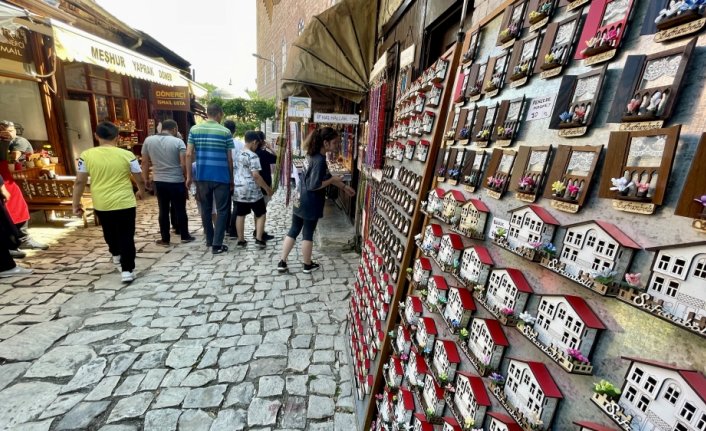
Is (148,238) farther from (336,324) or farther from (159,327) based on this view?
(336,324)

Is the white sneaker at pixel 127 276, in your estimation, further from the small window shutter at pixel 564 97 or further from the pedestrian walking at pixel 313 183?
the small window shutter at pixel 564 97

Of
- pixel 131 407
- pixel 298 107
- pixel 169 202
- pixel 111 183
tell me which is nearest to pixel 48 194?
pixel 169 202

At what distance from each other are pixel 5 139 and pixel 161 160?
2.73m

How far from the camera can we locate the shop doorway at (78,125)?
24.0ft

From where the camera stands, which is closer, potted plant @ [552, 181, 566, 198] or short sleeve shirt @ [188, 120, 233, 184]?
potted plant @ [552, 181, 566, 198]

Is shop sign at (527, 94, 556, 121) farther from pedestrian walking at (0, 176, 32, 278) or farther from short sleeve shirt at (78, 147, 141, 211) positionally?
pedestrian walking at (0, 176, 32, 278)

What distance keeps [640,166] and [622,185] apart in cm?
5

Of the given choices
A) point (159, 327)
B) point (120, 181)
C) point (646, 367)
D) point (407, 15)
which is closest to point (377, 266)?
point (646, 367)

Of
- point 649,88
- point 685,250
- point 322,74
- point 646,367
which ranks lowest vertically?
point 646,367

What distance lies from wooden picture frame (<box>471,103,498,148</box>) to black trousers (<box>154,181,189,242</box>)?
5.19m

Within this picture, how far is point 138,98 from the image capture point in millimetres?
10805

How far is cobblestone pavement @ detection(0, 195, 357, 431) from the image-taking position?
230cm

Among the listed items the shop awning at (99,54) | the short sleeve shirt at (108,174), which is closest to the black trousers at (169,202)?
the short sleeve shirt at (108,174)

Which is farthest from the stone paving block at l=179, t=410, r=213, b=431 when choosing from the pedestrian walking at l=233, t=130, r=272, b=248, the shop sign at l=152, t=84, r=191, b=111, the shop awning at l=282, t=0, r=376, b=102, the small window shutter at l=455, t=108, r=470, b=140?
the shop sign at l=152, t=84, r=191, b=111
